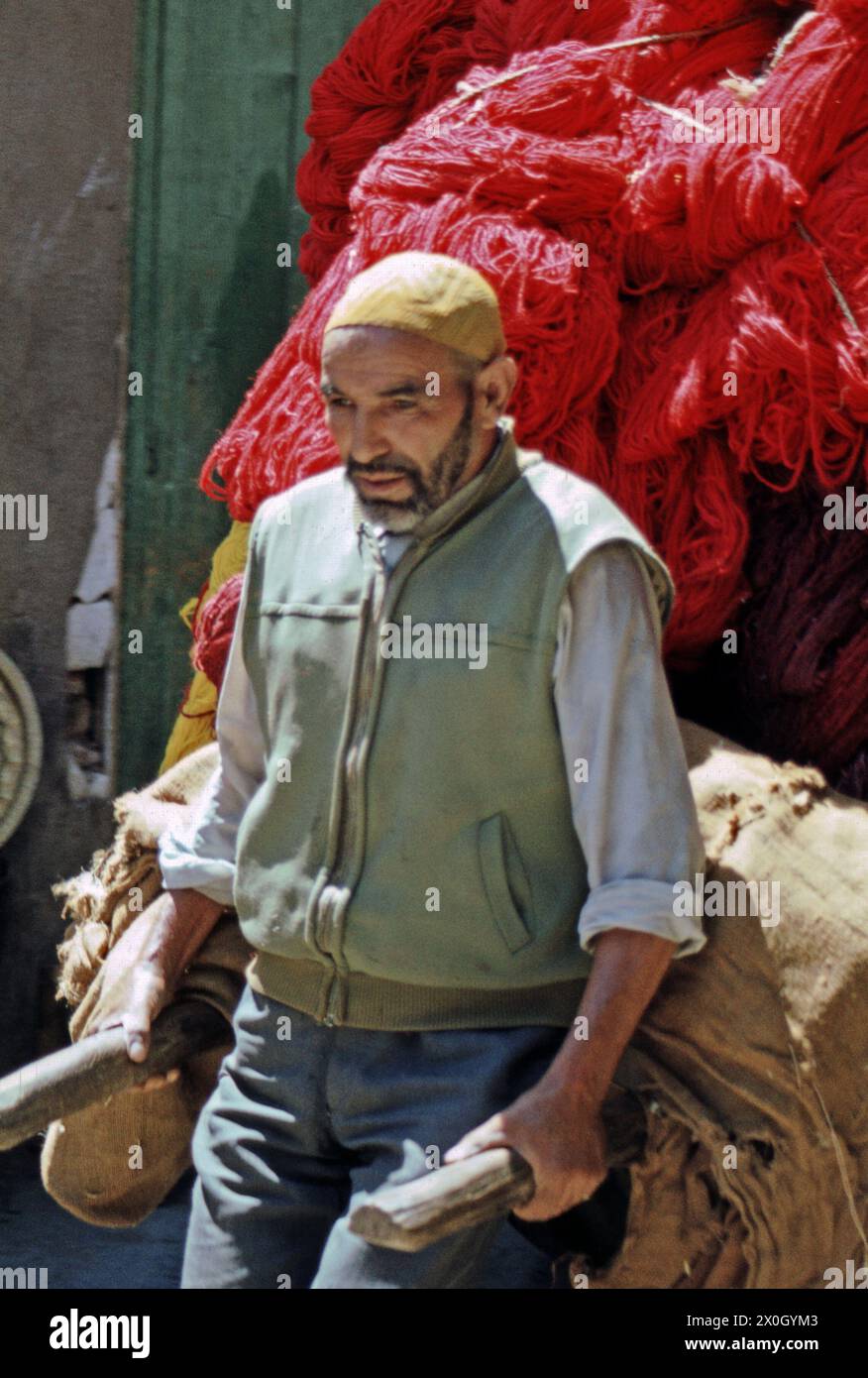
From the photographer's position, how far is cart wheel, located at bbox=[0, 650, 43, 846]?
341 centimetres

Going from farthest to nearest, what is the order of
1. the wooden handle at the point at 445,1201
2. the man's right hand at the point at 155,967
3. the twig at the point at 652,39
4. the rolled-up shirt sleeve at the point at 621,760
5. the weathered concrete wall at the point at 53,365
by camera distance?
the weathered concrete wall at the point at 53,365 → the twig at the point at 652,39 → the man's right hand at the point at 155,967 → the rolled-up shirt sleeve at the point at 621,760 → the wooden handle at the point at 445,1201

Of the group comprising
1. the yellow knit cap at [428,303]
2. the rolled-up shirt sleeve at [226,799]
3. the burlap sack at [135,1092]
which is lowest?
the burlap sack at [135,1092]

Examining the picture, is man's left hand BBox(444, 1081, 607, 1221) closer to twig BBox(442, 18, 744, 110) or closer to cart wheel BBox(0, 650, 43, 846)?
twig BBox(442, 18, 744, 110)

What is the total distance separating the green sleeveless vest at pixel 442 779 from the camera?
200 cm

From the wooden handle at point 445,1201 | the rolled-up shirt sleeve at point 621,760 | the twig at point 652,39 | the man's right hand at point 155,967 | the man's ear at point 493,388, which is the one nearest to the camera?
the wooden handle at point 445,1201

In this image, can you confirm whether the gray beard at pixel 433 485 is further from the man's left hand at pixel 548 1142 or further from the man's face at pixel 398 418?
the man's left hand at pixel 548 1142

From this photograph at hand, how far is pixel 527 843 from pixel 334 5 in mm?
2017

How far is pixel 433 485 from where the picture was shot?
203 centimetres

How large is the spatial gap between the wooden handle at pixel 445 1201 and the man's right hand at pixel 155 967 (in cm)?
44

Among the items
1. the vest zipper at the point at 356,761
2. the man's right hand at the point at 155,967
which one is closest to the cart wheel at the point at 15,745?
the man's right hand at the point at 155,967

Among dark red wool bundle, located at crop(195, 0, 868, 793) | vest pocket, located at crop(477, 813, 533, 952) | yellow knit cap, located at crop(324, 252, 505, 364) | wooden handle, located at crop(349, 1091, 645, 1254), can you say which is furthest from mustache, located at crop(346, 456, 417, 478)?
wooden handle, located at crop(349, 1091, 645, 1254)

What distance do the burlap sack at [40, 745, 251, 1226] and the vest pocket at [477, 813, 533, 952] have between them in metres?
0.45
